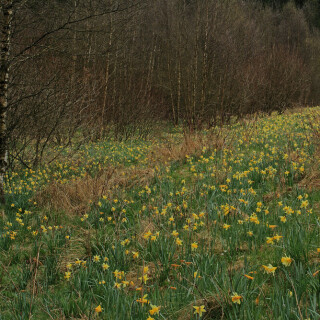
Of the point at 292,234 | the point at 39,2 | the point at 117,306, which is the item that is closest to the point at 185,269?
the point at 117,306

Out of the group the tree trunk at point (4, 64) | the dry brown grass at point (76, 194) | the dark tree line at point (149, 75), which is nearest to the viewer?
the dry brown grass at point (76, 194)

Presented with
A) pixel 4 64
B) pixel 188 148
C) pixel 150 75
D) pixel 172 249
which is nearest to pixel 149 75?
pixel 150 75

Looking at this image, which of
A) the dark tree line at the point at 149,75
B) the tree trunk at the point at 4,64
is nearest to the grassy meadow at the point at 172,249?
the tree trunk at the point at 4,64

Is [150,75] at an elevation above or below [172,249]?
above

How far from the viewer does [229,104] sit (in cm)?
1955

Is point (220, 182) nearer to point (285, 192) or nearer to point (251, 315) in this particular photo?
point (285, 192)

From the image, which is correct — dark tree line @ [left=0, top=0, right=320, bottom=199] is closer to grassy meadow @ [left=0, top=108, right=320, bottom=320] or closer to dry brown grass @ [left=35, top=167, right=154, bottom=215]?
dry brown grass @ [left=35, top=167, right=154, bottom=215]

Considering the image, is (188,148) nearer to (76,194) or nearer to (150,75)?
(76,194)

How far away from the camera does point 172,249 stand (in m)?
2.95

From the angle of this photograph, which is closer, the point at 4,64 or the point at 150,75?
the point at 4,64

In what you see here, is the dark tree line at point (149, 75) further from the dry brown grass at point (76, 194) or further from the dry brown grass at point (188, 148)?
the dry brown grass at point (76, 194)

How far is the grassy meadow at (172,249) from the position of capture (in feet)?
6.75

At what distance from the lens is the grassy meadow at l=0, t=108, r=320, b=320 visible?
206 cm

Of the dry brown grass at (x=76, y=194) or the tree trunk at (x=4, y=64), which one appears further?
the tree trunk at (x=4, y=64)
